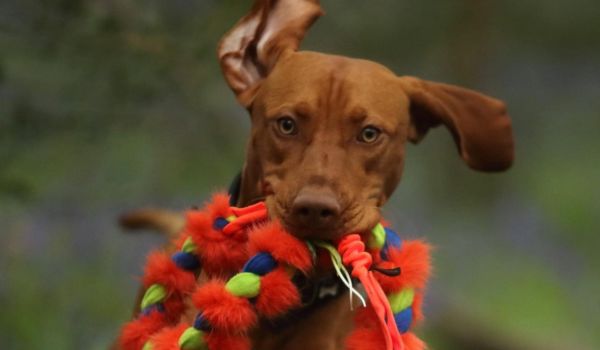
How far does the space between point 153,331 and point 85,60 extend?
171cm

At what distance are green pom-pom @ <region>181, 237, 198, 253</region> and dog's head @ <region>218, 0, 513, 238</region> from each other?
160mm

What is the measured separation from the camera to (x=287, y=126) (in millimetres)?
1779

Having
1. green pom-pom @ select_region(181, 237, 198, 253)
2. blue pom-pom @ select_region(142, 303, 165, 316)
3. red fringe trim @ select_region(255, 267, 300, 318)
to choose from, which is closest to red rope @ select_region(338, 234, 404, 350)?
red fringe trim @ select_region(255, 267, 300, 318)

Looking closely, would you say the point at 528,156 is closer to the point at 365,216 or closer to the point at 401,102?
the point at 401,102

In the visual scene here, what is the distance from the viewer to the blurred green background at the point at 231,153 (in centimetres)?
329

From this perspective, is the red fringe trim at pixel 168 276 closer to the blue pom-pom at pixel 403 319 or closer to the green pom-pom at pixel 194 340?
the green pom-pom at pixel 194 340

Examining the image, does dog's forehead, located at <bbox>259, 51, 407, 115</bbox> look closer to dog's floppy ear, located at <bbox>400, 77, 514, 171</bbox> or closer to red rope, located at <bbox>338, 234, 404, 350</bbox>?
dog's floppy ear, located at <bbox>400, 77, 514, 171</bbox>

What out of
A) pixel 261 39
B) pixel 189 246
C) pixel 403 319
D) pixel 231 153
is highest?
pixel 231 153

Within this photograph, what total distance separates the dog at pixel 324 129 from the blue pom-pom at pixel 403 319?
5.7 inches

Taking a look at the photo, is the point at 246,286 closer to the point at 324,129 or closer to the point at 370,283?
the point at 370,283

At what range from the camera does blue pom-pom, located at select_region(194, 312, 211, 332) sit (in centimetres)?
162

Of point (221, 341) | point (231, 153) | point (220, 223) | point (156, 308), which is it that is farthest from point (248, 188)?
point (231, 153)

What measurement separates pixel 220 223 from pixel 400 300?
35cm

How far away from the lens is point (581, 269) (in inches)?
139
